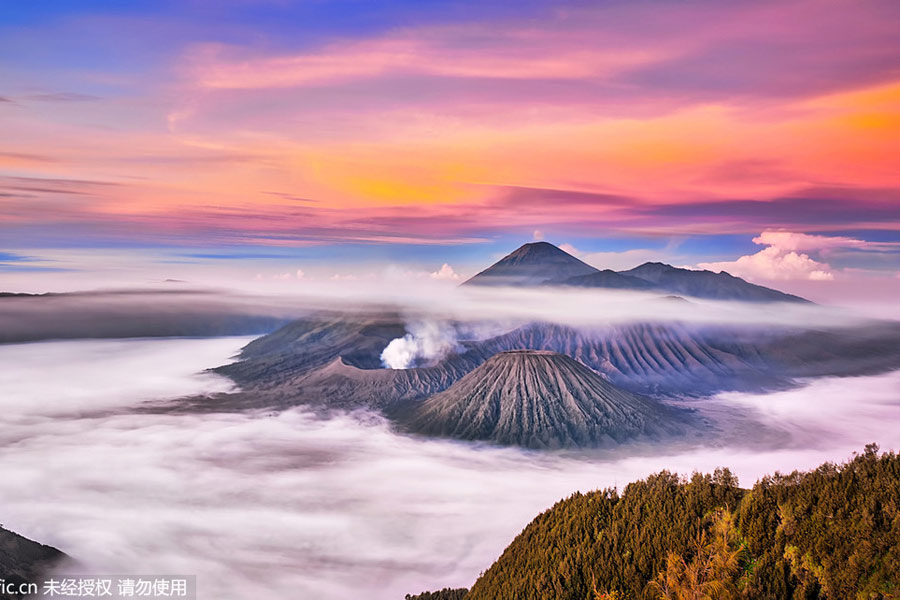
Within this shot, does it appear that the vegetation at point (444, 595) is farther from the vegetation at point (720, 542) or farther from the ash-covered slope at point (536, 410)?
the ash-covered slope at point (536, 410)

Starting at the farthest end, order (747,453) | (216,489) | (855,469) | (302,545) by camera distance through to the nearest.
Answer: (747,453)
(216,489)
(302,545)
(855,469)

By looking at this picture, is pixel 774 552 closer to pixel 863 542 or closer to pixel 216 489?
pixel 863 542

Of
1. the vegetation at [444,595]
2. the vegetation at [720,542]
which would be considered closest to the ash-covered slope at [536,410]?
the vegetation at [444,595]

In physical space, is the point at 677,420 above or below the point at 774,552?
below

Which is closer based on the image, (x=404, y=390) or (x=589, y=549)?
(x=589, y=549)

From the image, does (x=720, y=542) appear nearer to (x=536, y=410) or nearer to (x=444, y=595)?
(x=444, y=595)

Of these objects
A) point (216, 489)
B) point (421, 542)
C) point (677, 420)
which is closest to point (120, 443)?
point (216, 489)
